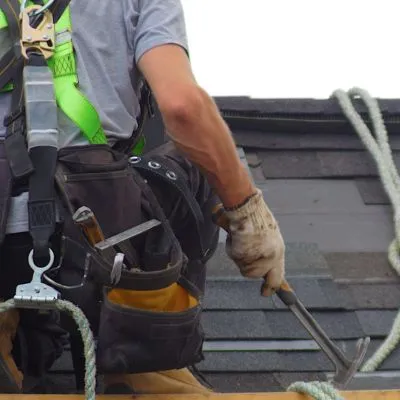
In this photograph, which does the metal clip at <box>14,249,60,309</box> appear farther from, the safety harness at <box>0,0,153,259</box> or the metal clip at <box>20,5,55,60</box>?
the metal clip at <box>20,5,55,60</box>

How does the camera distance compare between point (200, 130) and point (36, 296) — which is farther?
point (200, 130)

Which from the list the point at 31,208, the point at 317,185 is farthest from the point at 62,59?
the point at 317,185

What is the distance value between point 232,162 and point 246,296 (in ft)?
2.95

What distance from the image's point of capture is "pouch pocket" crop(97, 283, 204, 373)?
5.30 feet

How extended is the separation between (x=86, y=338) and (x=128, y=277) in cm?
14

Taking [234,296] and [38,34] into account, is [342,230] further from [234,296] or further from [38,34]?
[38,34]

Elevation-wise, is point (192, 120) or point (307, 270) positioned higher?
point (192, 120)

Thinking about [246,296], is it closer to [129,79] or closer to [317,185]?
[317,185]

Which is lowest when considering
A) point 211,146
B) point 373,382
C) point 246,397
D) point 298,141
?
point 298,141

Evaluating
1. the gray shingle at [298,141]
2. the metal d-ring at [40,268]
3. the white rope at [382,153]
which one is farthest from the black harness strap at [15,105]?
the gray shingle at [298,141]

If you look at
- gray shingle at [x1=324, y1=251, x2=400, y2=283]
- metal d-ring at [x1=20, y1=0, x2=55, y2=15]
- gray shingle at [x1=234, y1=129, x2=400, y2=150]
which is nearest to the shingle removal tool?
gray shingle at [x1=324, y1=251, x2=400, y2=283]

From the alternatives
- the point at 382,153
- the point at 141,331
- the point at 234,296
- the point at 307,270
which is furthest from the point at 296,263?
the point at 141,331

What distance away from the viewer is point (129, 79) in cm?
187

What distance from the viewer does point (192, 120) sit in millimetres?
1719
